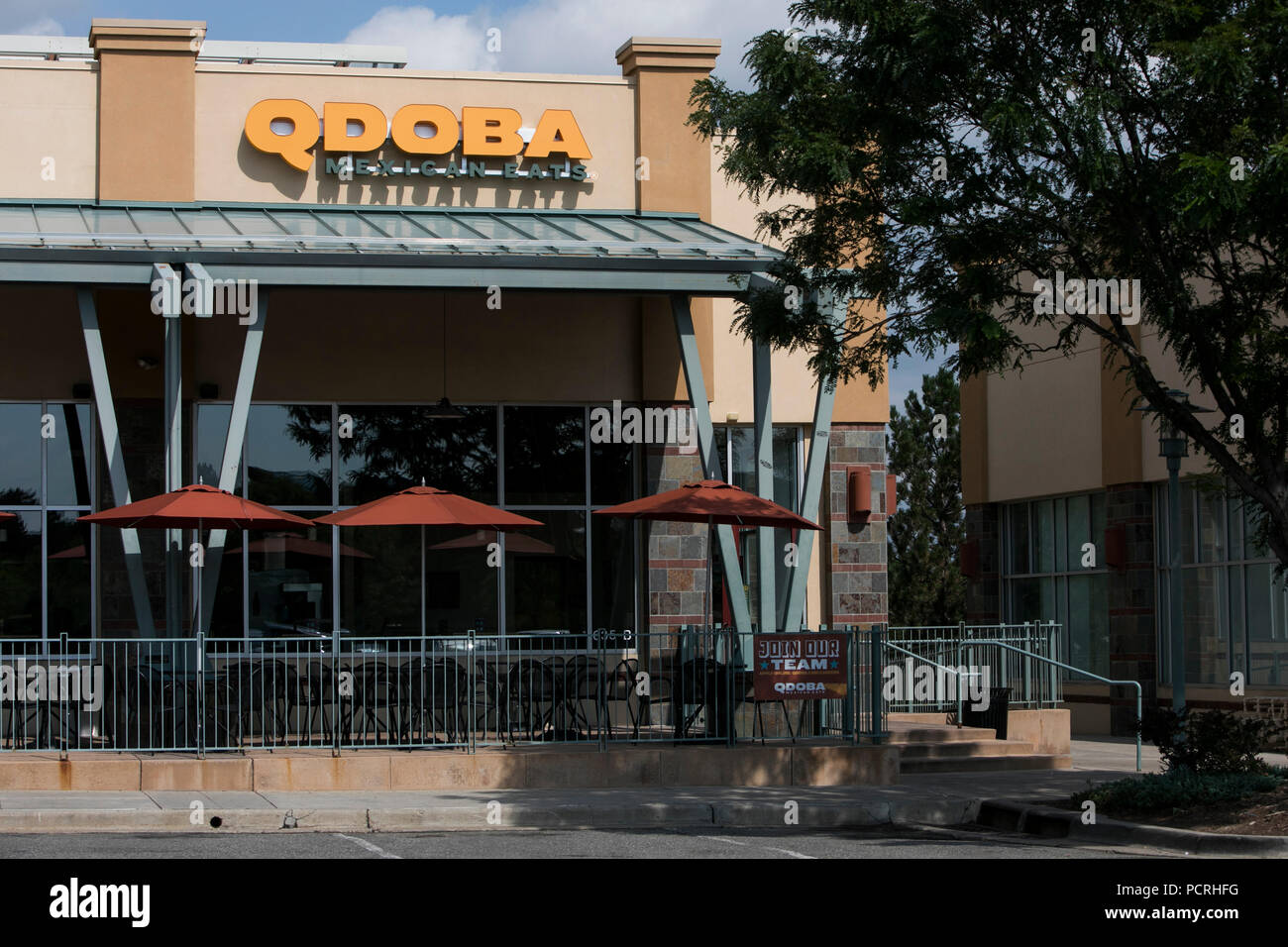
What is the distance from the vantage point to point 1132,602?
81.4 ft

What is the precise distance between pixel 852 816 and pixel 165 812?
18.6 ft

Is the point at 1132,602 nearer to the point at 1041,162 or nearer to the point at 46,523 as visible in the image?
the point at 1041,162

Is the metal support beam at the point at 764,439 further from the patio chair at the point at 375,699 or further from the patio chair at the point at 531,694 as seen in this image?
the patio chair at the point at 375,699

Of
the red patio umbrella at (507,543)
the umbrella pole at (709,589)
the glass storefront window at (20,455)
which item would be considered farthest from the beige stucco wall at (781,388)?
the glass storefront window at (20,455)

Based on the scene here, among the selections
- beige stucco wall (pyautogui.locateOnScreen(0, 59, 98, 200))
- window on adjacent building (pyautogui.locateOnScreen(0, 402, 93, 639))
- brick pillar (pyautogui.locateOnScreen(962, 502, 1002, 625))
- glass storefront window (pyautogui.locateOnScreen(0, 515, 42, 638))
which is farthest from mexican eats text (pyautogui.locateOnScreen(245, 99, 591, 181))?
brick pillar (pyautogui.locateOnScreen(962, 502, 1002, 625))

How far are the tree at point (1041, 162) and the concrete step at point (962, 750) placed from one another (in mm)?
5081

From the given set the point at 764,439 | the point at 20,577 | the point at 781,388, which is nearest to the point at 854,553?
the point at 781,388

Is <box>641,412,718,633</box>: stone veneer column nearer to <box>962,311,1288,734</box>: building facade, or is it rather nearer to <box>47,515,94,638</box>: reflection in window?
<box>962,311,1288,734</box>: building facade

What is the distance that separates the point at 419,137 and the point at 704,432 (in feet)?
19.0

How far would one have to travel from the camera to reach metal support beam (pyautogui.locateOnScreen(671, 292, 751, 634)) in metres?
17.2

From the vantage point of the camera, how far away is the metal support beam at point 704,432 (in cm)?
1717

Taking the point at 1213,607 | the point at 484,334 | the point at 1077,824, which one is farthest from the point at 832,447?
the point at 1077,824

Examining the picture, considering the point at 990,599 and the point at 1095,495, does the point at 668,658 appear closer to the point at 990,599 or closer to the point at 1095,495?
the point at 1095,495

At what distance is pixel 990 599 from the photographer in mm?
29797
